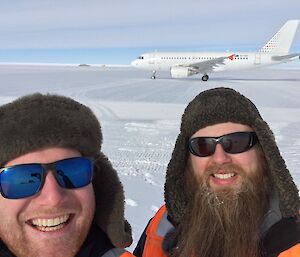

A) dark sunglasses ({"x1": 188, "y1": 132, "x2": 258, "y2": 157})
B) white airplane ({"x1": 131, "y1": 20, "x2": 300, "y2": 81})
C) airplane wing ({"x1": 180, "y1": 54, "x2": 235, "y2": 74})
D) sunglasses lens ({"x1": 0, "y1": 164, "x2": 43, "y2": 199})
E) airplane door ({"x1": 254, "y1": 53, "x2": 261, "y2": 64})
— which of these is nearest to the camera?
sunglasses lens ({"x1": 0, "y1": 164, "x2": 43, "y2": 199})

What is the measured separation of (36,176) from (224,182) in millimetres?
1106

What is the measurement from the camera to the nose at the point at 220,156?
2.07 metres

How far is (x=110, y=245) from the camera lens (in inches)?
61.5

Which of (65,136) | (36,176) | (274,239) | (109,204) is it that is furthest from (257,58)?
(36,176)

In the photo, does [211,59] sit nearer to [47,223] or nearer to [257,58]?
[257,58]

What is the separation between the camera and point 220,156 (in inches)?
81.7

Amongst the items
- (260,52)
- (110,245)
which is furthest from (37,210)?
(260,52)

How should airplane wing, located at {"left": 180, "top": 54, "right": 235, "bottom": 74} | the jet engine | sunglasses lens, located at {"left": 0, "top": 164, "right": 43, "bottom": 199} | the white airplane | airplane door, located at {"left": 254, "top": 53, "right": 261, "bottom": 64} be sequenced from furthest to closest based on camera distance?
airplane door, located at {"left": 254, "top": 53, "right": 261, "bottom": 64}, the white airplane, airplane wing, located at {"left": 180, "top": 54, "right": 235, "bottom": 74}, the jet engine, sunglasses lens, located at {"left": 0, "top": 164, "right": 43, "bottom": 199}

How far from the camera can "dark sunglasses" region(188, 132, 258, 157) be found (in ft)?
6.66

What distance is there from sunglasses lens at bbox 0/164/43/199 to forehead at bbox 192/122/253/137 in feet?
3.41

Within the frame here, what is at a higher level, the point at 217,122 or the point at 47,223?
the point at 217,122

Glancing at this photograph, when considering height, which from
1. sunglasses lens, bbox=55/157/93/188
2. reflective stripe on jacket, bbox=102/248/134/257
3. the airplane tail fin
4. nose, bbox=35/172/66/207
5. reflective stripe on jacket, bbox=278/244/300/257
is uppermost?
the airplane tail fin

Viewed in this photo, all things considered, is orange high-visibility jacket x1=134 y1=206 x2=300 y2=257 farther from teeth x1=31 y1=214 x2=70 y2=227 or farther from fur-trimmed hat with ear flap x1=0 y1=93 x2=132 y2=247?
teeth x1=31 y1=214 x2=70 y2=227

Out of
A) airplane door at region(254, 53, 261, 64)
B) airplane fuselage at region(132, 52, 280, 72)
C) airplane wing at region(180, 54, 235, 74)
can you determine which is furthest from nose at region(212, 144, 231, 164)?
airplane door at region(254, 53, 261, 64)
